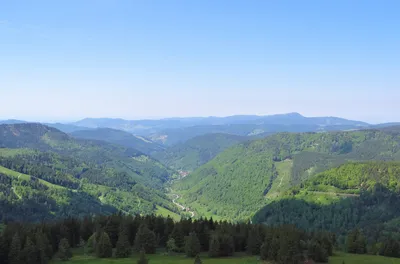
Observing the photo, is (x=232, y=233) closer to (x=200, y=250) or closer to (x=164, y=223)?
(x=200, y=250)

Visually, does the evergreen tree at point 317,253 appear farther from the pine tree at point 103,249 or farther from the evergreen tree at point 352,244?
the pine tree at point 103,249

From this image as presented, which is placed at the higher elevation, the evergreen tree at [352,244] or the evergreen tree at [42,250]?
the evergreen tree at [42,250]

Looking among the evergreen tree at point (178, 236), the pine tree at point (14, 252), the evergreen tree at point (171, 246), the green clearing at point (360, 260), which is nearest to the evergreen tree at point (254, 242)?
the green clearing at point (360, 260)

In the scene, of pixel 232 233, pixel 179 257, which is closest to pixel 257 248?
pixel 232 233

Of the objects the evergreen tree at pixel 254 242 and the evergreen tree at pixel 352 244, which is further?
the evergreen tree at pixel 352 244

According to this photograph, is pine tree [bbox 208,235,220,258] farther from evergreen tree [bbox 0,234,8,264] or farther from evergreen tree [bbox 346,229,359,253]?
evergreen tree [bbox 0,234,8,264]

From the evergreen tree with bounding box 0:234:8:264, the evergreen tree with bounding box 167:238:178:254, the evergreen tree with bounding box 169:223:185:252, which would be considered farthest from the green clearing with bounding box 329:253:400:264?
the evergreen tree with bounding box 0:234:8:264
